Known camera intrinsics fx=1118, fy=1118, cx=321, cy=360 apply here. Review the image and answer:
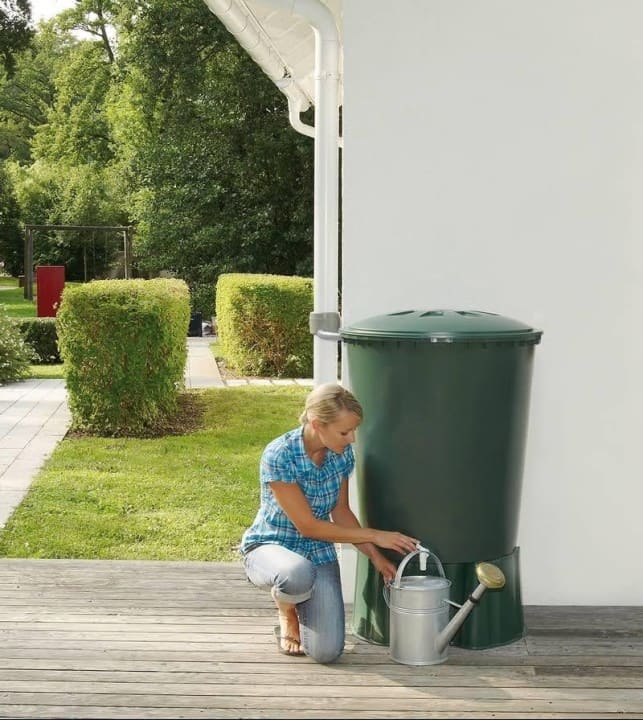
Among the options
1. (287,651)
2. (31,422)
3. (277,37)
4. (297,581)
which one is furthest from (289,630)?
(31,422)

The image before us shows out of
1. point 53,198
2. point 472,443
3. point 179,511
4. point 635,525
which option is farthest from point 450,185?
point 53,198

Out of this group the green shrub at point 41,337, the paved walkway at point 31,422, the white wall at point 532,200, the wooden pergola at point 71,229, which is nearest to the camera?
the white wall at point 532,200

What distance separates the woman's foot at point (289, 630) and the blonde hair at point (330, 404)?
1.90 feet

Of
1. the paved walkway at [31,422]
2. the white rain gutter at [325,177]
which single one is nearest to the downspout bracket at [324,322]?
the white rain gutter at [325,177]

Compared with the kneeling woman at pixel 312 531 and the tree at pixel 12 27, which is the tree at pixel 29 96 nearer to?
the tree at pixel 12 27

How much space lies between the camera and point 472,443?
3477mm

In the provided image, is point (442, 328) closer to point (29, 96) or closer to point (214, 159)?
point (214, 159)

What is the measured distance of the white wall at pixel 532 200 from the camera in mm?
3934

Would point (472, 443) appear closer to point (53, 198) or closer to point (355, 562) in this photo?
point (355, 562)

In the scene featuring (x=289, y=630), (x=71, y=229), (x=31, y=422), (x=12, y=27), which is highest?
(x=12, y=27)

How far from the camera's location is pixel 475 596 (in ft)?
11.1

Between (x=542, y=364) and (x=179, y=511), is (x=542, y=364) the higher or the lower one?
the higher one

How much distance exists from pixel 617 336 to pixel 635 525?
2.29 feet

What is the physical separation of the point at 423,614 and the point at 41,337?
38.4 feet
